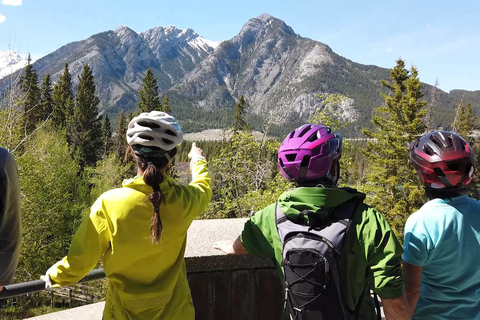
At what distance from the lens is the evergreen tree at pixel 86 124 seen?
51344 millimetres

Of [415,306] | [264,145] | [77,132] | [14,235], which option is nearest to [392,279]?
[415,306]

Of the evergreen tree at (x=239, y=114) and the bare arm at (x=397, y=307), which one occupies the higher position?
the evergreen tree at (x=239, y=114)

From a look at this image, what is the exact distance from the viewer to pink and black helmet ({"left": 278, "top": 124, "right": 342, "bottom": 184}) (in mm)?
1756

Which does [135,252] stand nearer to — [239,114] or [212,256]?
[212,256]

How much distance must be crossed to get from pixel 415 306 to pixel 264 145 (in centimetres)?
1360

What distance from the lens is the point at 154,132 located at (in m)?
1.86

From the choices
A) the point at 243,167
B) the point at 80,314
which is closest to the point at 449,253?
→ the point at 80,314

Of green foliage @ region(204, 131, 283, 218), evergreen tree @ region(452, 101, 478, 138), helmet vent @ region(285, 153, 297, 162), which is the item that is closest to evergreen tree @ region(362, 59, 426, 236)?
Answer: green foliage @ region(204, 131, 283, 218)

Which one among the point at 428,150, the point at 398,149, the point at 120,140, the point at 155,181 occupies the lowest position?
the point at 120,140

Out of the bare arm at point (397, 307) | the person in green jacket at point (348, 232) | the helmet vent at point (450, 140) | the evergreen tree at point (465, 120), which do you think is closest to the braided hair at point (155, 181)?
the person in green jacket at point (348, 232)

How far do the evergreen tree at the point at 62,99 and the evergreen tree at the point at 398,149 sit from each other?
4447cm

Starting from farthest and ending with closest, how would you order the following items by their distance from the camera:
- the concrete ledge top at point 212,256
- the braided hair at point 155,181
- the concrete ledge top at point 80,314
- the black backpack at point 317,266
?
the concrete ledge top at point 80,314 < the concrete ledge top at point 212,256 < the braided hair at point 155,181 < the black backpack at point 317,266

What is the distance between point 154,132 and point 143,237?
1.76ft

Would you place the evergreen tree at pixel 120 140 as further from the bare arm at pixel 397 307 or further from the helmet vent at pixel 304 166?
the bare arm at pixel 397 307
